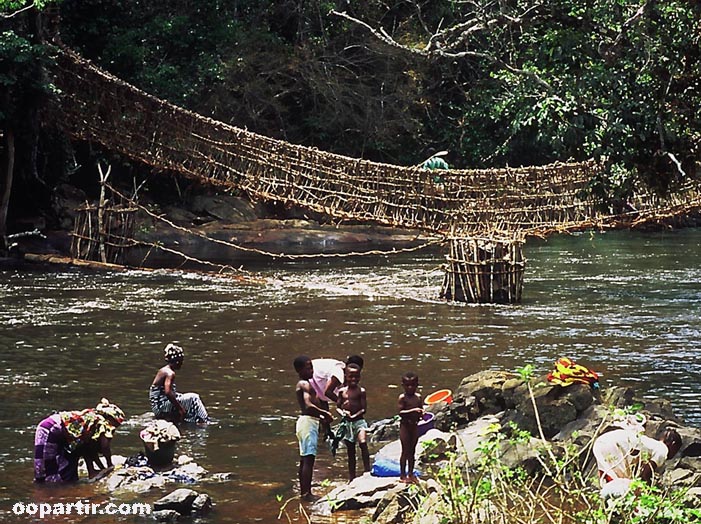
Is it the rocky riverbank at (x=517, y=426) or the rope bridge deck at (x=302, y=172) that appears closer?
the rocky riverbank at (x=517, y=426)

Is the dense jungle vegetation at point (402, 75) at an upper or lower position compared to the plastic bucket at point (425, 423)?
upper

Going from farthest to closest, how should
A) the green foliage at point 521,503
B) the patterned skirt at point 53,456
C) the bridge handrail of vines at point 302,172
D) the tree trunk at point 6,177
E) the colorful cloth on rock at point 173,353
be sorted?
the tree trunk at point 6,177 < the bridge handrail of vines at point 302,172 < the colorful cloth on rock at point 173,353 < the patterned skirt at point 53,456 < the green foliage at point 521,503

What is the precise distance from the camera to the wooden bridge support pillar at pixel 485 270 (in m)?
16.1

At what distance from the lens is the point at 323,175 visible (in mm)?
20234

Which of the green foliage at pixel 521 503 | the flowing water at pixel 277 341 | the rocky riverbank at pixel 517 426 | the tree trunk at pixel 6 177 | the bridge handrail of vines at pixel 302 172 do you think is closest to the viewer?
the green foliage at pixel 521 503

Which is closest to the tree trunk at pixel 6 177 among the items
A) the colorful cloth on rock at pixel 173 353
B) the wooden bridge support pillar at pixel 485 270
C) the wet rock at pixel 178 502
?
the wooden bridge support pillar at pixel 485 270

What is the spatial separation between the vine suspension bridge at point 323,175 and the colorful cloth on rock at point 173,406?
349 inches

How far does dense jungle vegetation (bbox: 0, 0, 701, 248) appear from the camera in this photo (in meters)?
10.8

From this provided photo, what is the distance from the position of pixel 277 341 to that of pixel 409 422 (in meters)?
6.38

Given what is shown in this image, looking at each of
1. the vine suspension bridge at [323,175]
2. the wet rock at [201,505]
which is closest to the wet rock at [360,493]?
the wet rock at [201,505]

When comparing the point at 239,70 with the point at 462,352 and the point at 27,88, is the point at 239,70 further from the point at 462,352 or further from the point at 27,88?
the point at 462,352

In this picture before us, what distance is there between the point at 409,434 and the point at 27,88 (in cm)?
1377

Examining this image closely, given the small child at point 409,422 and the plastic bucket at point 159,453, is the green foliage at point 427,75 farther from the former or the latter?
the plastic bucket at point 159,453

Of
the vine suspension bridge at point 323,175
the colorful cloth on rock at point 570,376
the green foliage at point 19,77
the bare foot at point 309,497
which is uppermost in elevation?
the green foliage at point 19,77
